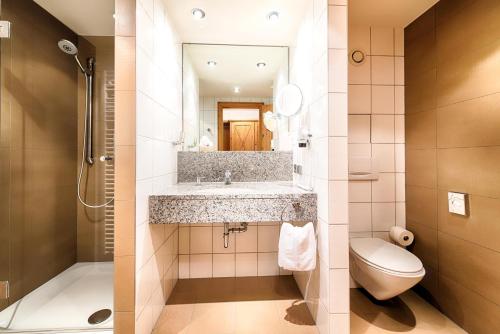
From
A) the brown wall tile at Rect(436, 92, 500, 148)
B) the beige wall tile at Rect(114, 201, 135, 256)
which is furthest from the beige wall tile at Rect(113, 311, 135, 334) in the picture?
the brown wall tile at Rect(436, 92, 500, 148)

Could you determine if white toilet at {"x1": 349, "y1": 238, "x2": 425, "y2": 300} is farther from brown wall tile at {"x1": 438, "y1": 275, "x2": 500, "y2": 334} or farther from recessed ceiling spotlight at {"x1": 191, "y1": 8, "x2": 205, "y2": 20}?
recessed ceiling spotlight at {"x1": 191, "y1": 8, "x2": 205, "y2": 20}

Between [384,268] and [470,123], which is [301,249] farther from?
[470,123]

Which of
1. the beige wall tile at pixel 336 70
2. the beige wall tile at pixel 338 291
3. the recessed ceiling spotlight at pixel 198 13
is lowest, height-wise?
the beige wall tile at pixel 338 291

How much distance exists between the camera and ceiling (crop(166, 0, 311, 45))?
1.63 m

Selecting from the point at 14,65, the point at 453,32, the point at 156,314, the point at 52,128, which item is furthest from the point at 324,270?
the point at 14,65

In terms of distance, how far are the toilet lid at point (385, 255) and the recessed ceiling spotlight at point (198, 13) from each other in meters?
2.07

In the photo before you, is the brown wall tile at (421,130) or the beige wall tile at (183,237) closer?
the brown wall tile at (421,130)

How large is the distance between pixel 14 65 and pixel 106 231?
146 centimetres

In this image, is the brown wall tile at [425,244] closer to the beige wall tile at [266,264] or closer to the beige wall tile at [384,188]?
the beige wall tile at [384,188]

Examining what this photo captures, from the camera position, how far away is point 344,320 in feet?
4.13

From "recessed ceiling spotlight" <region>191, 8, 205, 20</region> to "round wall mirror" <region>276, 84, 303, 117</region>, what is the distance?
839mm

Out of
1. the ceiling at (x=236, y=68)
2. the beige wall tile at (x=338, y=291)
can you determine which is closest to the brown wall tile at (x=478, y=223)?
the beige wall tile at (x=338, y=291)

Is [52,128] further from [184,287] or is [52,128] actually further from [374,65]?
[374,65]

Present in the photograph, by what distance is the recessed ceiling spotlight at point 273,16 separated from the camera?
1715 millimetres
